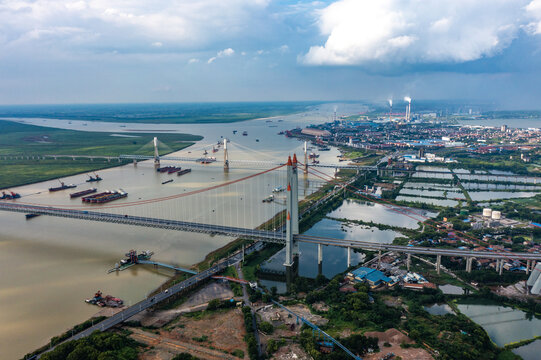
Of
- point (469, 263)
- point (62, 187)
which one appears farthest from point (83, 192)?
point (469, 263)

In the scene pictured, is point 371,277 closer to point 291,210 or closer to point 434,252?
point 434,252

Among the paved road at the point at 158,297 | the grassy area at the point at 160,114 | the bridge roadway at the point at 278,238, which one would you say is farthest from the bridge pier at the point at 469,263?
the grassy area at the point at 160,114

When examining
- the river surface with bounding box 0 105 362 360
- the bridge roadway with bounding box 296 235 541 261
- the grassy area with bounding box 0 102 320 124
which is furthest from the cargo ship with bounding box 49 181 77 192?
the grassy area with bounding box 0 102 320 124

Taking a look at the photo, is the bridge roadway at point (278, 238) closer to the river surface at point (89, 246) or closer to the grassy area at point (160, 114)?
the river surface at point (89, 246)

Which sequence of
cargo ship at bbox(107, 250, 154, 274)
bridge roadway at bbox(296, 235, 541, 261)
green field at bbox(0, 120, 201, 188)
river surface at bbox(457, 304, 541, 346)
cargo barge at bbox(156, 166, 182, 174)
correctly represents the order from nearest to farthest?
river surface at bbox(457, 304, 541, 346), bridge roadway at bbox(296, 235, 541, 261), cargo ship at bbox(107, 250, 154, 274), green field at bbox(0, 120, 201, 188), cargo barge at bbox(156, 166, 182, 174)

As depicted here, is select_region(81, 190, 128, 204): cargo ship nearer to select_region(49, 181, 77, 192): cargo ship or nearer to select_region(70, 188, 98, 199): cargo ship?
select_region(70, 188, 98, 199): cargo ship

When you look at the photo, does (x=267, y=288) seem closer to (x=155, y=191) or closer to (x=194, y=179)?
(x=155, y=191)

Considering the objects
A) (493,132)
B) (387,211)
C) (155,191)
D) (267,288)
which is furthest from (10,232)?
(493,132)
